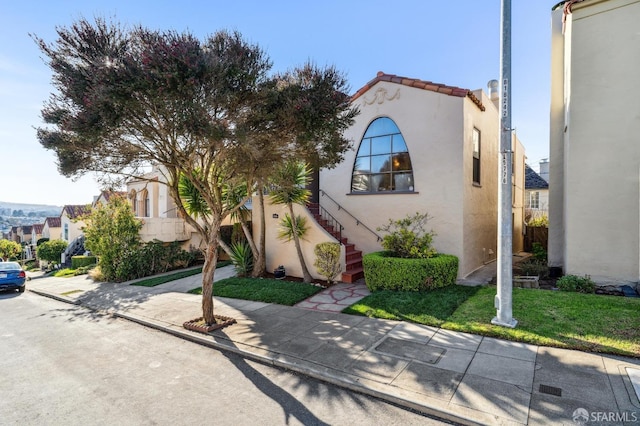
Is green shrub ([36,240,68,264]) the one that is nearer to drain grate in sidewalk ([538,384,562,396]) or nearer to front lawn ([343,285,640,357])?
front lawn ([343,285,640,357])

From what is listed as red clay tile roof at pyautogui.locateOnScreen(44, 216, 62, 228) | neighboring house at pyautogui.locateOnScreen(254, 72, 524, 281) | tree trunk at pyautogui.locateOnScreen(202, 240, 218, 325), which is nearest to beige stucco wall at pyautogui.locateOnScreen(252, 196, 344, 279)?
neighboring house at pyautogui.locateOnScreen(254, 72, 524, 281)

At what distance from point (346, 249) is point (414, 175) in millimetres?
3319

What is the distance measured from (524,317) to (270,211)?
8.47 metres

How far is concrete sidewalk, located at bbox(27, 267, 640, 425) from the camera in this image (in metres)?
3.47

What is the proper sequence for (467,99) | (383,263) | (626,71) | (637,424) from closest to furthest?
(637,424) < (626,71) < (383,263) < (467,99)

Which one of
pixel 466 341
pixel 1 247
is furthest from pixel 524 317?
pixel 1 247

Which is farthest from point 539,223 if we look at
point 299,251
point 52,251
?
point 52,251

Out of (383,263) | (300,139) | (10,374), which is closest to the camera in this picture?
(10,374)

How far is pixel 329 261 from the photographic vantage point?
1005 centimetres

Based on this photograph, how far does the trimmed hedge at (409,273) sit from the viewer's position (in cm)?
821

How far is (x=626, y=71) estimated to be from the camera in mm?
7535

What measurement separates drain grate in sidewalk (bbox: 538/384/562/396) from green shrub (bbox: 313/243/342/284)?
21.6 feet

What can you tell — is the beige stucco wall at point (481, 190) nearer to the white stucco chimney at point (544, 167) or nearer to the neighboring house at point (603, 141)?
the neighboring house at point (603, 141)

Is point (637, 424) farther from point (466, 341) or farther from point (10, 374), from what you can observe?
point (10, 374)
